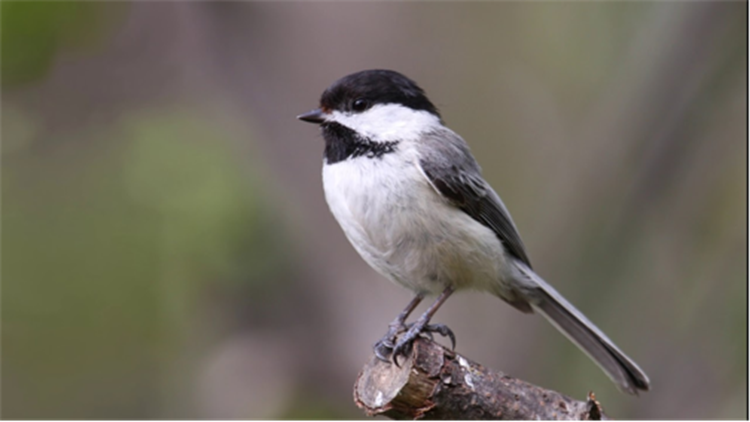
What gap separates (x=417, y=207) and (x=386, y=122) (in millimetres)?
378

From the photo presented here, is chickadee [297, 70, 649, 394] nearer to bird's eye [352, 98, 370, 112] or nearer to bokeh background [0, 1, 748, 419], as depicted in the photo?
bird's eye [352, 98, 370, 112]

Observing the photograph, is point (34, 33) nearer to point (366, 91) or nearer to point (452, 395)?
point (366, 91)

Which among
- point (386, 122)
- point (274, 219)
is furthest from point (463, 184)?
point (274, 219)

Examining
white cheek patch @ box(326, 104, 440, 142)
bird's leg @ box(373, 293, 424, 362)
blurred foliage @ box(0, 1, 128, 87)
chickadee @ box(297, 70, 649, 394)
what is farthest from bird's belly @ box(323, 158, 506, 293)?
blurred foliage @ box(0, 1, 128, 87)

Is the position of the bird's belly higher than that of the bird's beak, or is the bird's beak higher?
the bird's beak

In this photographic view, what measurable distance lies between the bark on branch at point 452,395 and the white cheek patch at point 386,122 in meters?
0.78

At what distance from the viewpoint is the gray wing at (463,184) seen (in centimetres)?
253

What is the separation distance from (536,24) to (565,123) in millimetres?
918

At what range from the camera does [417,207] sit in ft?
8.00

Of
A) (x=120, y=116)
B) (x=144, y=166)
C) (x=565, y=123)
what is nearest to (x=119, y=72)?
(x=120, y=116)

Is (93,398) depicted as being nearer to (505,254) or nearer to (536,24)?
(505,254)

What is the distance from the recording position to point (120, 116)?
4148mm

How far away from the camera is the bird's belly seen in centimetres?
242

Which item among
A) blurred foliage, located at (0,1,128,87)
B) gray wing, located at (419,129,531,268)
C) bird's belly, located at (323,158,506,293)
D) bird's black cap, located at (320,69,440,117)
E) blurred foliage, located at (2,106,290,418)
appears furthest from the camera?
blurred foliage, located at (2,106,290,418)
